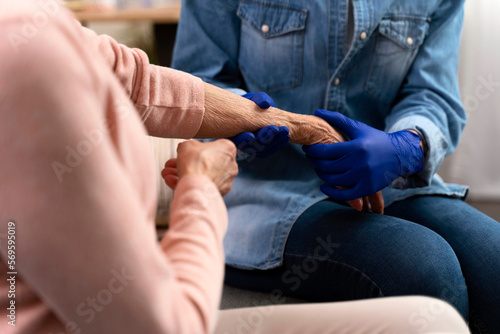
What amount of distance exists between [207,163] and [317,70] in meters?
0.55

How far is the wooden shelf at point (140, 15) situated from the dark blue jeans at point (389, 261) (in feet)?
4.13

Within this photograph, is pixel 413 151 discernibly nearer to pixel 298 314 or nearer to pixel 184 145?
pixel 298 314

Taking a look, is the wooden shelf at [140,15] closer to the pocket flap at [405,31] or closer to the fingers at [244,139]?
the pocket flap at [405,31]

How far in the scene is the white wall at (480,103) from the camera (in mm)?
1493

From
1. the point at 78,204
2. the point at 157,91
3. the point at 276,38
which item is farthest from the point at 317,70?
the point at 78,204

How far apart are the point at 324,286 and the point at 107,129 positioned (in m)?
0.60

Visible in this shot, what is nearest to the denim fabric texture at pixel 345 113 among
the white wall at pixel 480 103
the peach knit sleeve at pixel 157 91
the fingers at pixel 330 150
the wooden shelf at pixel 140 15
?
the fingers at pixel 330 150

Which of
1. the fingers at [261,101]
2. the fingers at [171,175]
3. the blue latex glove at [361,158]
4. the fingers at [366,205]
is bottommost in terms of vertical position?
the fingers at [366,205]

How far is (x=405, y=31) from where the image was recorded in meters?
1.05

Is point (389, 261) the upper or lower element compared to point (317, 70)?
lower

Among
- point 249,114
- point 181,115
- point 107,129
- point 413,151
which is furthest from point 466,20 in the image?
point 107,129

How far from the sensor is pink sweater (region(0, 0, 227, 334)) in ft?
1.27

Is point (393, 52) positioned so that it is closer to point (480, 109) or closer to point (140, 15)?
point (480, 109)

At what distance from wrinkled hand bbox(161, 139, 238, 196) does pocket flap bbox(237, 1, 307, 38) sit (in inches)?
19.5
